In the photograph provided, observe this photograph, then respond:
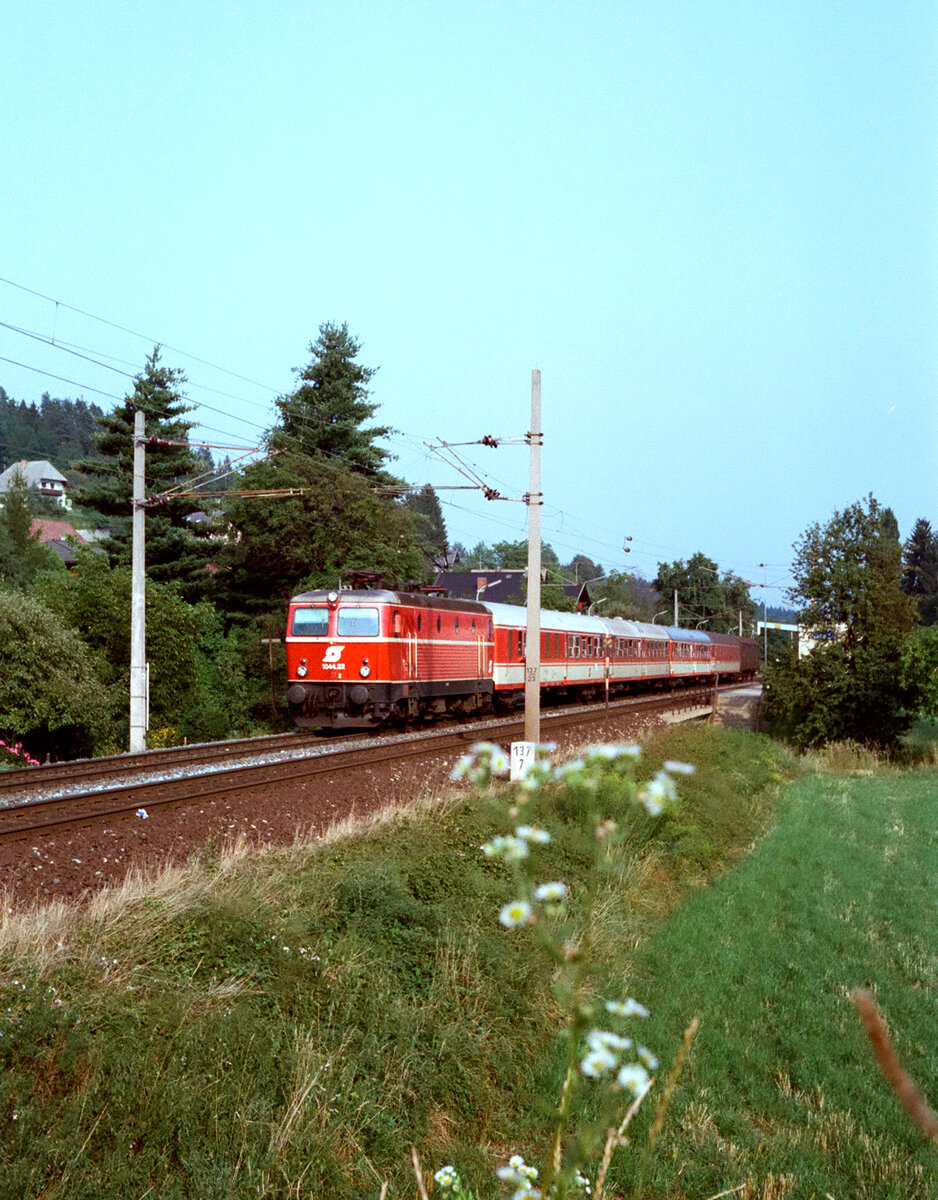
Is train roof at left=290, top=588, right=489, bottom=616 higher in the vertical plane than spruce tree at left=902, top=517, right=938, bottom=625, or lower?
lower

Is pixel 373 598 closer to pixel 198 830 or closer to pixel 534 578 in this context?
pixel 534 578

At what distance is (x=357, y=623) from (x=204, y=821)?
34.4 ft

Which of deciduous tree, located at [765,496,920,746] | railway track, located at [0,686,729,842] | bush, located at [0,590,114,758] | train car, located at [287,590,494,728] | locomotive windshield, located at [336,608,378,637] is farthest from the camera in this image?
deciduous tree, located at [765,496,920,746]

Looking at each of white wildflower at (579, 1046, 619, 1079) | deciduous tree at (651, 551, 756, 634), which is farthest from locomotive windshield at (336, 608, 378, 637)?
deciduous tree at (651, 551, 756, 634)

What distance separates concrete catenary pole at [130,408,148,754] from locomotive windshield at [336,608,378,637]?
4108mm

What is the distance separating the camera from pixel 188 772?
52.0 ft

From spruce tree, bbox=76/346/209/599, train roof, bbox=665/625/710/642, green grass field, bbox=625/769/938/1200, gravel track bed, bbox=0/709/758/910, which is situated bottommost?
green grass field, bbox=625/769/938/1200

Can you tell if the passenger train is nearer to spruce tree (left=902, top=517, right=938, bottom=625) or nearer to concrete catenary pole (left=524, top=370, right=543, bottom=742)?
concrete catenary pole (left=524, top=370, right=543, bottom=742)

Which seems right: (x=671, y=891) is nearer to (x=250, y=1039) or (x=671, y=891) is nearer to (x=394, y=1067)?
(x=394, y=1067)

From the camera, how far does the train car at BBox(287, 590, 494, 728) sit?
866 inches

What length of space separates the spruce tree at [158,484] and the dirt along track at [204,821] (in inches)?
832

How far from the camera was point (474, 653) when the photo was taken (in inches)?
1070

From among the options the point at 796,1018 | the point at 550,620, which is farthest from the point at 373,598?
the point at 796,1018

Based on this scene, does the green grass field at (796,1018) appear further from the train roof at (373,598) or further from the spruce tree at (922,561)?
the spruce tree at (922,561)
